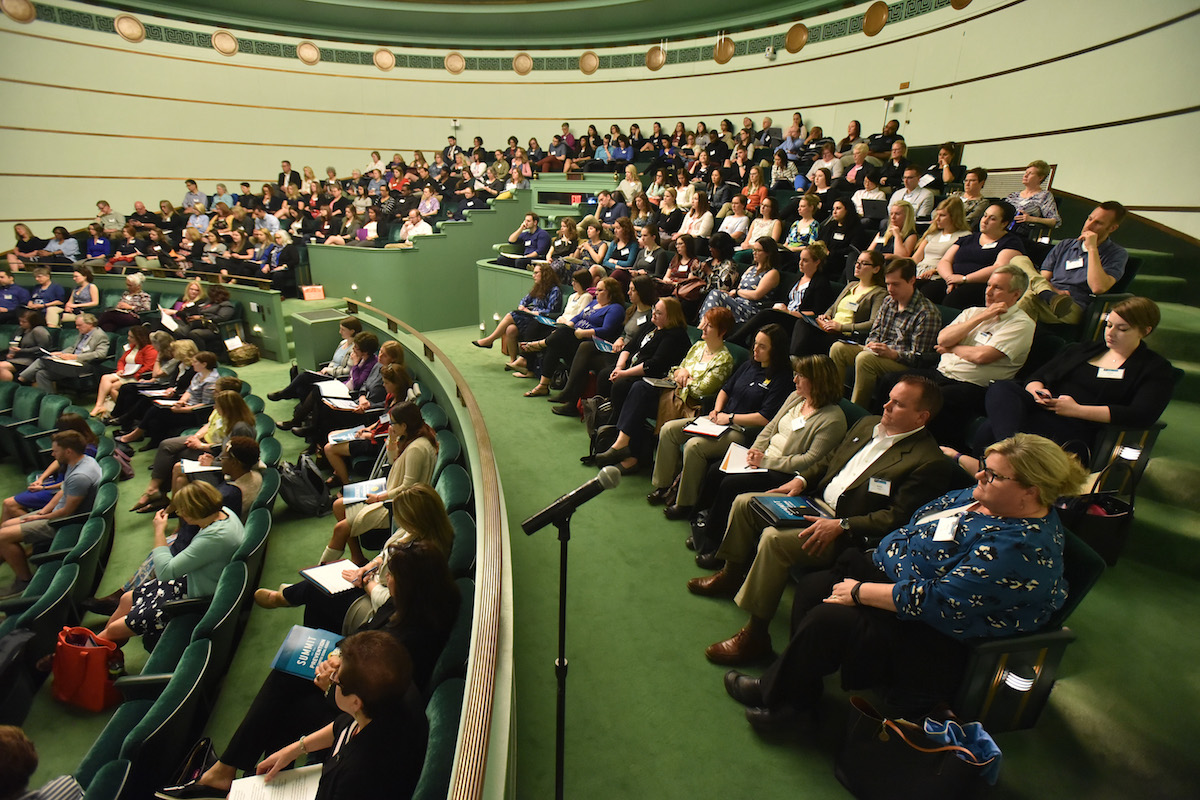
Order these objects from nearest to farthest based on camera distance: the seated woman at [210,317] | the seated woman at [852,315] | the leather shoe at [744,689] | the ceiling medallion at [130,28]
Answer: the leather shoe at [744,689], the seated woman at [852,315], the seated woman at [210,317], the ceiling medallion at [130,28]

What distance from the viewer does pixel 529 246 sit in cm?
737

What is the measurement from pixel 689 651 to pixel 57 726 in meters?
2.70

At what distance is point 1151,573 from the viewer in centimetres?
229

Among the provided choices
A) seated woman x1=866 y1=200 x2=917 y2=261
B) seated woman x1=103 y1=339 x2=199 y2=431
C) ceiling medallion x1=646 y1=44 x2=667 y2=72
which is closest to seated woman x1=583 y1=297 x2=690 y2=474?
seated woman x1=866 y1=200 x2=917 y2=261

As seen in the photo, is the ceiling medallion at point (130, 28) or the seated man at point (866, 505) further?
the ceiling medallion at point (130, 28)

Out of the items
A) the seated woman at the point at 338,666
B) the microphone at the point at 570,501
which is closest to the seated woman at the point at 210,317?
the seated woman at the point at 338,666

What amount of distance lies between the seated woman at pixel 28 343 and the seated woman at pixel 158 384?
1643 millimetres

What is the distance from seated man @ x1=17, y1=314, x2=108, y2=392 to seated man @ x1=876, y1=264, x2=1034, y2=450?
24.8 ft

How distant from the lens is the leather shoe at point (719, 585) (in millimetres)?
2516

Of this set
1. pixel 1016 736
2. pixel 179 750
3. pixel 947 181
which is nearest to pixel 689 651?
pixel 1016 736

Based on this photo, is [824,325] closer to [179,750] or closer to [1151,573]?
[1151,573]

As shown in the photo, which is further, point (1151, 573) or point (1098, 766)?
point (1151, 573)

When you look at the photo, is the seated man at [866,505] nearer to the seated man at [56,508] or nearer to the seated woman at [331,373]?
the seated man at [56,508]

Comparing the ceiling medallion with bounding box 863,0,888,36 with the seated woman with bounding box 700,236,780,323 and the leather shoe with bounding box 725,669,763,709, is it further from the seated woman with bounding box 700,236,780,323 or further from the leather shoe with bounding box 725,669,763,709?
the leather shoe with bounding box 725,669,763,709
